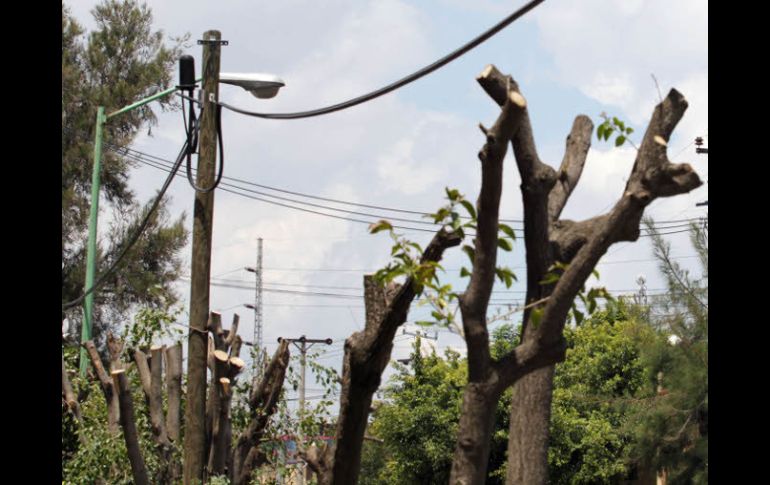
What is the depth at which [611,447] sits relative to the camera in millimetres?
22219

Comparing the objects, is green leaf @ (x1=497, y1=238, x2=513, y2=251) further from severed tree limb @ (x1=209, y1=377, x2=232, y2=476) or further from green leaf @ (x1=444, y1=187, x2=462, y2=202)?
severed tree limb @ (x1=209, y1=377, x2=232, y2=476)

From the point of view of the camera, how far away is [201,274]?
10.1 meters

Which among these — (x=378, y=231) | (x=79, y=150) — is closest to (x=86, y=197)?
(x=79, y=150)

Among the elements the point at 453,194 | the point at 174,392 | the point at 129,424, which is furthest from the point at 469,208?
the point at 174,392

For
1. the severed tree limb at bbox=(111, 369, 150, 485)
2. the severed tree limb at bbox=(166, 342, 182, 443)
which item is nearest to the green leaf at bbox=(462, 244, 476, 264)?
the severed tree limb at bbox=(111, 369, 150, 485)

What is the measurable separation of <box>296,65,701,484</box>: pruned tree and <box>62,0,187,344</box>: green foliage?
2361cm

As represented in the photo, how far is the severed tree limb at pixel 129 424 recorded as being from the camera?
9.05 metres

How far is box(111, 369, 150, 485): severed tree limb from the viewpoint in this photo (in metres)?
9.05

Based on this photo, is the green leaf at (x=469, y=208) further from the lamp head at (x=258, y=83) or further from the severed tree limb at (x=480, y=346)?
the lamp head at (x=258, y=83)

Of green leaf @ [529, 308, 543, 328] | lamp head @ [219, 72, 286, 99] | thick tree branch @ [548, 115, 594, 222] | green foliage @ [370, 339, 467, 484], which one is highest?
lamp head @ [219, 72, 286, 99]

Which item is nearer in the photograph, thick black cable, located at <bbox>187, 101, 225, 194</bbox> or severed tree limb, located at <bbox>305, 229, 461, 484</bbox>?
severed tree limb, located at <bbox>305, 229, 461, 484</bbox>

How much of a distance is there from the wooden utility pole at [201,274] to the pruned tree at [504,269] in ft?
18.9
